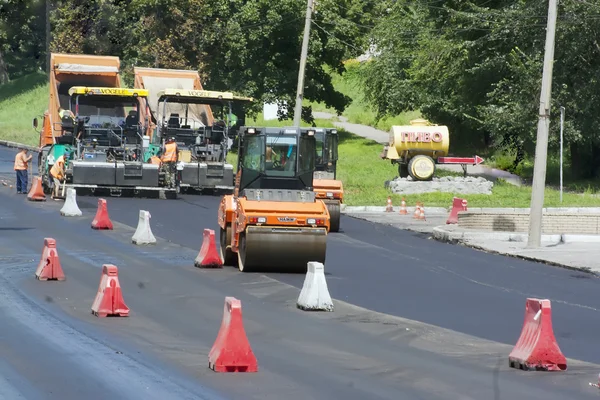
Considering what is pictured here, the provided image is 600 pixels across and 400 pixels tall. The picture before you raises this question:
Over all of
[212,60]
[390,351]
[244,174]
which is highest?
[212,60]

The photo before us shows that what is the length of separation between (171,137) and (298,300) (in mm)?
21417

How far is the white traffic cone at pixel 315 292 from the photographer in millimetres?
17000

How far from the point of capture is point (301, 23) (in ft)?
201

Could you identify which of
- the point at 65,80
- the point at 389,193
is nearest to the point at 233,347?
the point at 65,80

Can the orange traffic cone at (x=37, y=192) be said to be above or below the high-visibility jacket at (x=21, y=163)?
below

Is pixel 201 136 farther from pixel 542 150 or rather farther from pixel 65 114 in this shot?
pixel 542 150

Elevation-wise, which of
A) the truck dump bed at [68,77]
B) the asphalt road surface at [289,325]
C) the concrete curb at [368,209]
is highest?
the truck dump bed at [68,77]

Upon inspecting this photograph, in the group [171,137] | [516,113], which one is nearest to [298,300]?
[171,137]

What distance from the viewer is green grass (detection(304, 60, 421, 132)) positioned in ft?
243

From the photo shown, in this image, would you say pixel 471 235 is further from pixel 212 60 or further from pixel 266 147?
pixel 212 60

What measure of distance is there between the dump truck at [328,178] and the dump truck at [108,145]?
6.73 metres

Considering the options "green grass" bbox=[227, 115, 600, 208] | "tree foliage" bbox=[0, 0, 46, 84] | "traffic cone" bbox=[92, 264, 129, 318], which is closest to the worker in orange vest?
"green grass" bbox=[227, 115, 600, 208]

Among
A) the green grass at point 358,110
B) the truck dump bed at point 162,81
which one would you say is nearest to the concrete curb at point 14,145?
the truck dump bed at point 162,81

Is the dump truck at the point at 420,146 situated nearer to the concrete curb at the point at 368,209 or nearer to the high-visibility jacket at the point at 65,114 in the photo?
the concrete curb at the point at 368,209
